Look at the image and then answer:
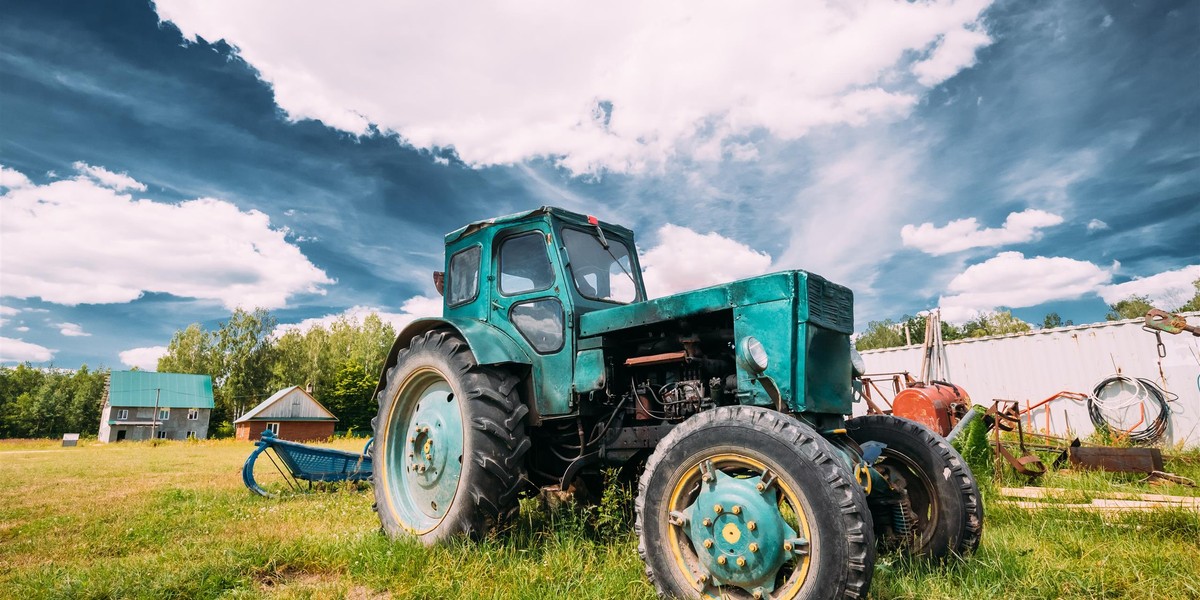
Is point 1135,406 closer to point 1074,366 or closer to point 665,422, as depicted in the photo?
point 1074,366

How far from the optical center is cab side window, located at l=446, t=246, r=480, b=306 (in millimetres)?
5191

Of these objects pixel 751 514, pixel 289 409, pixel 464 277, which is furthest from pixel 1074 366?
pixel 289 409

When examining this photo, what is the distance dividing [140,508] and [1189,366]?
1747 cm

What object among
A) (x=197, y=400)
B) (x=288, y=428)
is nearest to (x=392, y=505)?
(x=288, y=428)

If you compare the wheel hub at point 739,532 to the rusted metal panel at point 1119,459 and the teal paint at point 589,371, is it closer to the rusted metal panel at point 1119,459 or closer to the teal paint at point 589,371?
the teal paint at point 589,371

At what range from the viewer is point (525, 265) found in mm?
4848

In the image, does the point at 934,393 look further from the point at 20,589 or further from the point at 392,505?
the point at 20,589

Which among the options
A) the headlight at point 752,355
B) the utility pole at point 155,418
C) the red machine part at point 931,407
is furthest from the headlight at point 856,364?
the utility pole at point 155,418

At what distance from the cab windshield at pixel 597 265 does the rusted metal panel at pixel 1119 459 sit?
6.24m

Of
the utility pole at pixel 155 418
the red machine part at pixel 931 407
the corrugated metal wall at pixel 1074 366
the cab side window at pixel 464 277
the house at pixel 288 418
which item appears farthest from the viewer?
the utility pole at pixel 155 418

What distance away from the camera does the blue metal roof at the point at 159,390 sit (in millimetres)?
47062

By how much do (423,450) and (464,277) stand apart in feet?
5.01

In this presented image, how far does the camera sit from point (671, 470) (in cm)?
307

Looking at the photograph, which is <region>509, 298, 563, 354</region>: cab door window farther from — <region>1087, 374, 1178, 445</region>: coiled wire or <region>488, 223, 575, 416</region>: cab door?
<region>1087, 374, 1178, 445</region>: coiled wire
